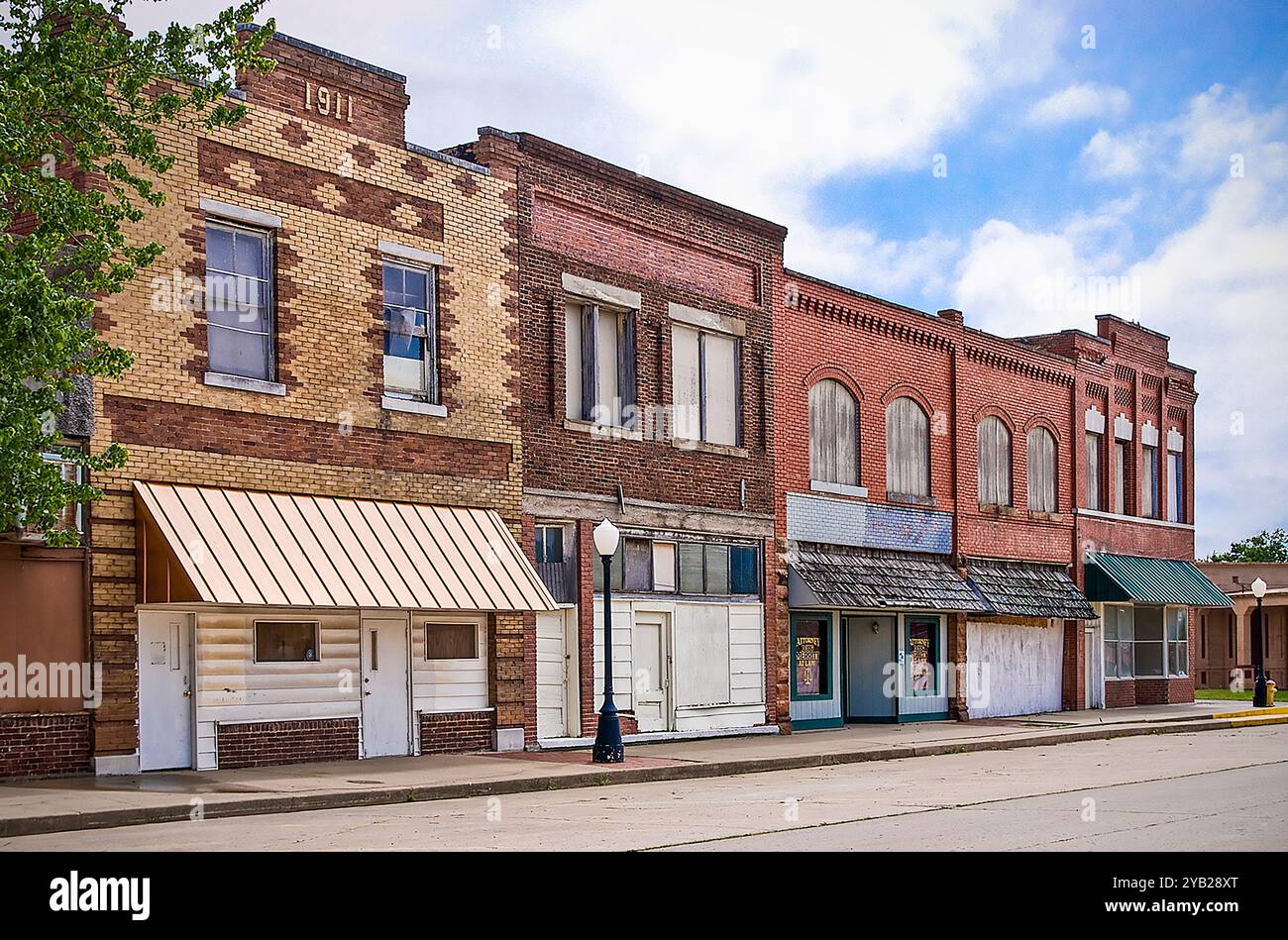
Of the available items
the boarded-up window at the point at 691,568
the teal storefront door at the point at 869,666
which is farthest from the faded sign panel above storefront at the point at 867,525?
the boarded-up window at the point at 691,568

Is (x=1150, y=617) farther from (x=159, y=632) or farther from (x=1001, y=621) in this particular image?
(x=159, y=632)

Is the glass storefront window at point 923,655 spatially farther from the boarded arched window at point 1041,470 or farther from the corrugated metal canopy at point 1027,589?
the boarded arched window at point 1041,470

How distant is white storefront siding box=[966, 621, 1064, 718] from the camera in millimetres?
33406

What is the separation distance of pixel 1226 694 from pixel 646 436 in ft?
115

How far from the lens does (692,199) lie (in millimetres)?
26734

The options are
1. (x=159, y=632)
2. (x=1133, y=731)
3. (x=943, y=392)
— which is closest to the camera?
(x=159, y=632)

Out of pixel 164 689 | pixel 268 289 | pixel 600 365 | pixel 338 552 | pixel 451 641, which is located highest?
pixel 268 289

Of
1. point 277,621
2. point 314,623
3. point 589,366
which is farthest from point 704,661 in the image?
point 277,621

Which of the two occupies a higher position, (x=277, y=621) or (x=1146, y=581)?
(x=277, y=621)

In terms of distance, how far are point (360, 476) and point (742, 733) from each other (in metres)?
9.30

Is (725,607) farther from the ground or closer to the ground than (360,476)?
closer to the ground

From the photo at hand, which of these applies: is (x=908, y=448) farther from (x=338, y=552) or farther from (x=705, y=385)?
(x=338, y=552)

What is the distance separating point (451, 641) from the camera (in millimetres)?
22000

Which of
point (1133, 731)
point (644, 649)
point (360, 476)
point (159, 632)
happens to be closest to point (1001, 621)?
point (1133, 731)
